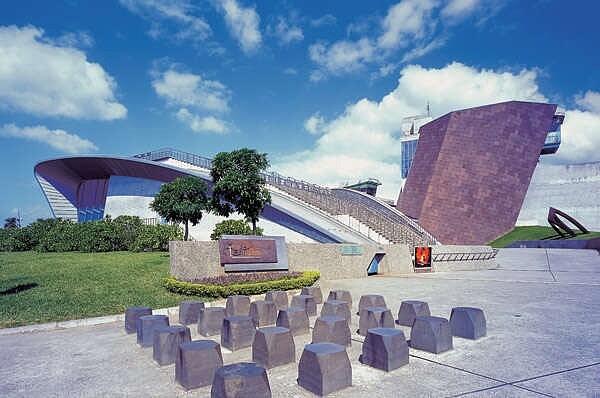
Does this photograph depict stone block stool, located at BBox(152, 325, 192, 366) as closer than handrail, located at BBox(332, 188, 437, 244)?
Yes

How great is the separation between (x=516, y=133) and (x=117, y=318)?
37779 millimetres

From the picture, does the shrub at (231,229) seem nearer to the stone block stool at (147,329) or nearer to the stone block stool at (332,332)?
the stone block stool at (147,329)

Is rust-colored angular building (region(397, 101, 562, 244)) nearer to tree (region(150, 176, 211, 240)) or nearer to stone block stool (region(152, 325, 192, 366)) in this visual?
tree (region(150, 176, 211, 240))

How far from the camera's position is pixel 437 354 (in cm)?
539

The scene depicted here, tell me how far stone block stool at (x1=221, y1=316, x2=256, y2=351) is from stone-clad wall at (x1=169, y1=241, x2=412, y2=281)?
19.0ft

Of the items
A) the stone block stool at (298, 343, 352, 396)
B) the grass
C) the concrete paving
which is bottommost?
the concrete paving

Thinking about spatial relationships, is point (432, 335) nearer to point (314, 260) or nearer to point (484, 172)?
point (314, 260)

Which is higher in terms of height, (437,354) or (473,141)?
(473,141)

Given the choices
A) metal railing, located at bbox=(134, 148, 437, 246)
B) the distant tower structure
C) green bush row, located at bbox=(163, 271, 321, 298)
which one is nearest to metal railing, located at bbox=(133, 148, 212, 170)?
metal railing, located at bbox=(134, 148, 437, 246)

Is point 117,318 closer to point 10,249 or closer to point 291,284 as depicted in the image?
point 291,284

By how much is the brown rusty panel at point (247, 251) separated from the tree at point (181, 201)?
7.10 meters

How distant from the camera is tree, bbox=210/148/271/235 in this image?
16.0m

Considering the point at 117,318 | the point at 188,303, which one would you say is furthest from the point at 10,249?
the point at 188,303

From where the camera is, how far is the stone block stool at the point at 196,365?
4293mm
